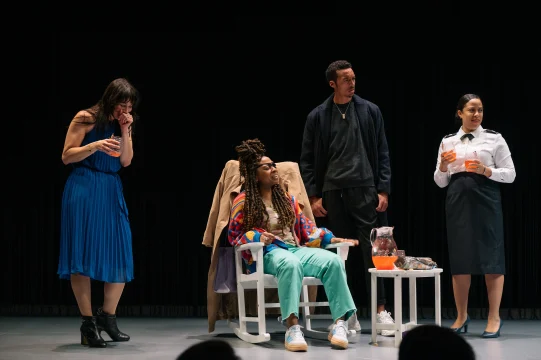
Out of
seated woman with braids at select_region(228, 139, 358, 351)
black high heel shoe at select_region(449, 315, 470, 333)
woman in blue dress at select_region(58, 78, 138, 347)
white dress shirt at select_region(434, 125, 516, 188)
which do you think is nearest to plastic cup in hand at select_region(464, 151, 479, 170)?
white dress shirt at select_region(434, 125, 516, 188)

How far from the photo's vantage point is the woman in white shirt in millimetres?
4484

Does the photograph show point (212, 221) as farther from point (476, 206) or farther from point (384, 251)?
point (476, 206)

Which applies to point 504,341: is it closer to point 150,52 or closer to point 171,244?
point 171,244

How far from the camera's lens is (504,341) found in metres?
4.29

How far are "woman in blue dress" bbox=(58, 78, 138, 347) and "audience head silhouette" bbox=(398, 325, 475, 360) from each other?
2.81m

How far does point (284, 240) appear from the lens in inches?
176

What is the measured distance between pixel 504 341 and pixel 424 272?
2.40ft

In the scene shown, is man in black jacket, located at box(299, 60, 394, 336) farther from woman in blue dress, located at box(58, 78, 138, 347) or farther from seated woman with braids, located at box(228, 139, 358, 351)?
woman in blue dress, located at box(58, 78, 138, 347)

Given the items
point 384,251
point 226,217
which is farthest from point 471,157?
point 226,217

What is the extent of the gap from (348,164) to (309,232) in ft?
1.64

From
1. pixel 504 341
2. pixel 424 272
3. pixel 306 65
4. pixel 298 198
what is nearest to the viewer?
pixel 424 272

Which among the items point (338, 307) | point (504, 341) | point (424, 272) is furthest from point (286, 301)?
point (504, 341)

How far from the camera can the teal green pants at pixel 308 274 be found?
158 inches

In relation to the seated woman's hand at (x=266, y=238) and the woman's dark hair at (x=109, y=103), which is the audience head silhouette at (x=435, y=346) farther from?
the woman's dark hair at (x=109, y=103)
